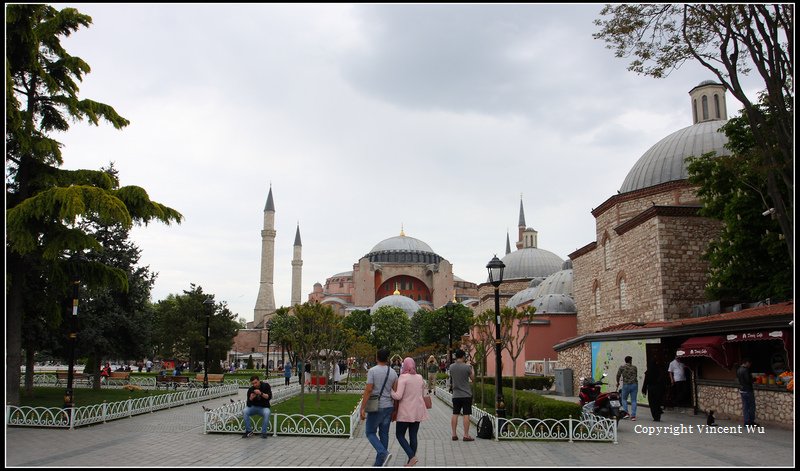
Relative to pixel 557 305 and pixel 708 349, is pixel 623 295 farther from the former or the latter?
pixel 708 349

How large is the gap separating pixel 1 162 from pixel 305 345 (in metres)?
8.92

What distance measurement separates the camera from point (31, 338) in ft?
57.2

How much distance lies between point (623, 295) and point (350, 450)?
57.4 feet

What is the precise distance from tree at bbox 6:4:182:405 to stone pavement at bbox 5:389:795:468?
10.3ft

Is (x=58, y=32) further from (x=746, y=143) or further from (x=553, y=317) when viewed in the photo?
(x=553, y=317)

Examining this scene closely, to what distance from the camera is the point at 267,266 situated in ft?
234

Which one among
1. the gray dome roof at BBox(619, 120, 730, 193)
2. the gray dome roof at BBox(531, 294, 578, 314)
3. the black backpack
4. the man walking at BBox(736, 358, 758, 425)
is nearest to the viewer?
the black backpack

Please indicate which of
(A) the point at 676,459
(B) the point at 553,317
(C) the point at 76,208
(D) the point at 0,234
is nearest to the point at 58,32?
(C) the point at 76,208

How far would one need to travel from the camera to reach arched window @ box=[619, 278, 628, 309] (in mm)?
22859

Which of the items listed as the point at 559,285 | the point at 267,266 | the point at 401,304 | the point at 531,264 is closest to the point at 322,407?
the point at 559,285

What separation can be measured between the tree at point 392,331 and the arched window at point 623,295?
25030 mm

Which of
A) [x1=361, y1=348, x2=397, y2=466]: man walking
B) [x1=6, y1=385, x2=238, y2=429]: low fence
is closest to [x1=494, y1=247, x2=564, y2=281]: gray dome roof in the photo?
[x1=6, y1=385, x2=238, y2=429]: low fence

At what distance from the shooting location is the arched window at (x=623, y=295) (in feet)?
75.0

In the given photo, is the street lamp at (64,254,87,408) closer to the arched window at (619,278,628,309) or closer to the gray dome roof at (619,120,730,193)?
the arched window at (619,278,628,309)
